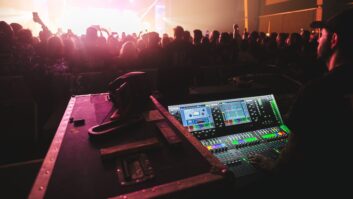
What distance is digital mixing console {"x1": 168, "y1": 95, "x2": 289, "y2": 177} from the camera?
5.20ft

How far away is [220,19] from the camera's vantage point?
486 inches

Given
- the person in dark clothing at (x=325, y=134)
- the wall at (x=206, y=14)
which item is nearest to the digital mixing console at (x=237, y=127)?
the person in dark clothing at (x=325, y=134)

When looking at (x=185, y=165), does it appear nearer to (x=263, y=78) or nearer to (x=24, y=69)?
(x=263, y=78)

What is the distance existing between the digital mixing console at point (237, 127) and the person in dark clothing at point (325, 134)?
30 centimetres

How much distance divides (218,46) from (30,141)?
413 cm

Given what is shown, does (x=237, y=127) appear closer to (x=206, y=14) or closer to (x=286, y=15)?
(x=286, y=15)

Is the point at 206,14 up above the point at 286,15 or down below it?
above

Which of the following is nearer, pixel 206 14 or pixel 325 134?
pixel 325 134

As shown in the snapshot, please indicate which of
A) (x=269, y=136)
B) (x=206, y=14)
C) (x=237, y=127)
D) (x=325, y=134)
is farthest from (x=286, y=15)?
(x=325, y=134)

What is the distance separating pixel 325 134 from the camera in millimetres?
1204

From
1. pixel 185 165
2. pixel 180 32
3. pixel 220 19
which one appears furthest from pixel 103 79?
pixel 220 19

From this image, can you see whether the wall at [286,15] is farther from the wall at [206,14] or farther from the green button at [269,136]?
the green button at [269,136]

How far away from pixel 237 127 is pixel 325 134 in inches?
24.1

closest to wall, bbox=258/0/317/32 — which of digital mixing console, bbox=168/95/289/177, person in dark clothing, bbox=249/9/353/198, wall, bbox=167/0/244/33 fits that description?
wall, bbox=167/0/244/33
